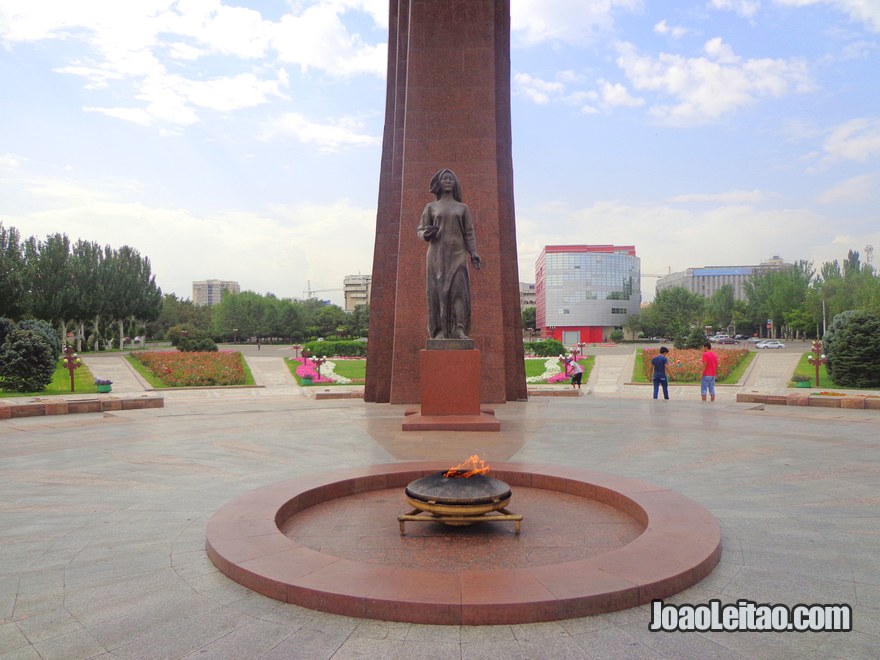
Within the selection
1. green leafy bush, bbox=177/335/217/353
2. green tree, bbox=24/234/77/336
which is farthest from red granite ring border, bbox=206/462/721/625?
green tree, bbox=24/234/77/336

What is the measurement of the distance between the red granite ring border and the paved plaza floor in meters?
0.08

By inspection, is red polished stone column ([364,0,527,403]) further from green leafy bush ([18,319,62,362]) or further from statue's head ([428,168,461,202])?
green leafy bush ([18,319,62,362])

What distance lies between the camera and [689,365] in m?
25.6

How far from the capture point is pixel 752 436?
8.79m

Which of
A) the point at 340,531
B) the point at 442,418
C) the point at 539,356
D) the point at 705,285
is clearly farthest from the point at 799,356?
the point at 705,285

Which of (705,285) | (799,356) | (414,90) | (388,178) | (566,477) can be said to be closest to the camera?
(566,477)

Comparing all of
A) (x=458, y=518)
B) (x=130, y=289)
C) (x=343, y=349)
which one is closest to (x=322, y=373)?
(x=343, y=349)

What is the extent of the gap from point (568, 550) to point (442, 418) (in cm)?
536

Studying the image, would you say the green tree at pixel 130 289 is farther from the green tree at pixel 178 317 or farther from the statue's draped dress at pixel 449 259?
the statue's draped dress at pixel 449 259

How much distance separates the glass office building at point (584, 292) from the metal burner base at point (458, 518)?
8415 centimetres

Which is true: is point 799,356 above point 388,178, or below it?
below

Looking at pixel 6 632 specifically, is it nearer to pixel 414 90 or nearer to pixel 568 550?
pixel 568 550

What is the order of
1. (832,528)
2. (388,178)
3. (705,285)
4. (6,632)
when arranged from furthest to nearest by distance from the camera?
(705,285) < (388,178) < (832,528) < (6,632)

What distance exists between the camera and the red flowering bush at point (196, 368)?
24828mm
